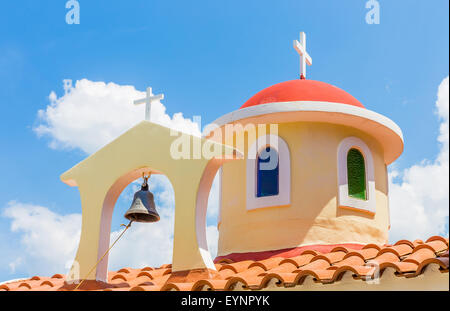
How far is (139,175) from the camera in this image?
8.94 meters

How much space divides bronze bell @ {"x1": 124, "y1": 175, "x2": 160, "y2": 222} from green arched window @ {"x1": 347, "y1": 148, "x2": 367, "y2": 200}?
3.31 m

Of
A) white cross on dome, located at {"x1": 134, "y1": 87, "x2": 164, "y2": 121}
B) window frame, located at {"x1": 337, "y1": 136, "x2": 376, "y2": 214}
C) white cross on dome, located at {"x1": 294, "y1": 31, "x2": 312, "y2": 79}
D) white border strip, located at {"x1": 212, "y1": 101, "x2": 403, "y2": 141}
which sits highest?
white cross on dome, located at {"x1": 294, "y1": 31, "x2": 312, "y2": 79}

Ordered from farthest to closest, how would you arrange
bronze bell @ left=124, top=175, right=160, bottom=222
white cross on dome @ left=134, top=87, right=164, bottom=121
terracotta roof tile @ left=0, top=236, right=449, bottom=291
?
white cross on dome @ left=134, top=87, right=164, bottom=121
bronze bell @ left=124, top=175, right=160, bottom=222
terracotta roof tile @ left=0, top=236, right=449, bottom=291

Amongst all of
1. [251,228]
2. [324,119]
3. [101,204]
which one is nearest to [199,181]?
[101,204]

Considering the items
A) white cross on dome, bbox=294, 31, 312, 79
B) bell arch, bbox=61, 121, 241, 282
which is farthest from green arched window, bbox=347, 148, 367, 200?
bell arch, bbox=61, 121, 241, 282

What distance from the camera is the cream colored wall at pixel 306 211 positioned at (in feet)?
32.0

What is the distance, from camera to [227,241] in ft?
34.1

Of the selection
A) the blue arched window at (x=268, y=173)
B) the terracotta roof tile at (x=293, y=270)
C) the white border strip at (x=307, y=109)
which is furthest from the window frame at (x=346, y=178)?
the blue arched window at (x=268, y=173)

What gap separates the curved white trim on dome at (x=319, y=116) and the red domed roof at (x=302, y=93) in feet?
1.70

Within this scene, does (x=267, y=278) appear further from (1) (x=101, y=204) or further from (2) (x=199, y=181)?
(1) (x=101, y=204)

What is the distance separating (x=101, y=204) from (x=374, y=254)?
3.85 meters

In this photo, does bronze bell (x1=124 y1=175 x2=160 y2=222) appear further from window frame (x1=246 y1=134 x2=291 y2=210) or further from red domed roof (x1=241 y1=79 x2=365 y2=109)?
red domed roof (x1=241 y1=79 x2=365 y2=109)

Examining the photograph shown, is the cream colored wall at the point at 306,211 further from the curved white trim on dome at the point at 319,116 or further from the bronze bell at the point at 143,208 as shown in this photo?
the bronze bell at the point at 143,208

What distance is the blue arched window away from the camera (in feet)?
33.1
